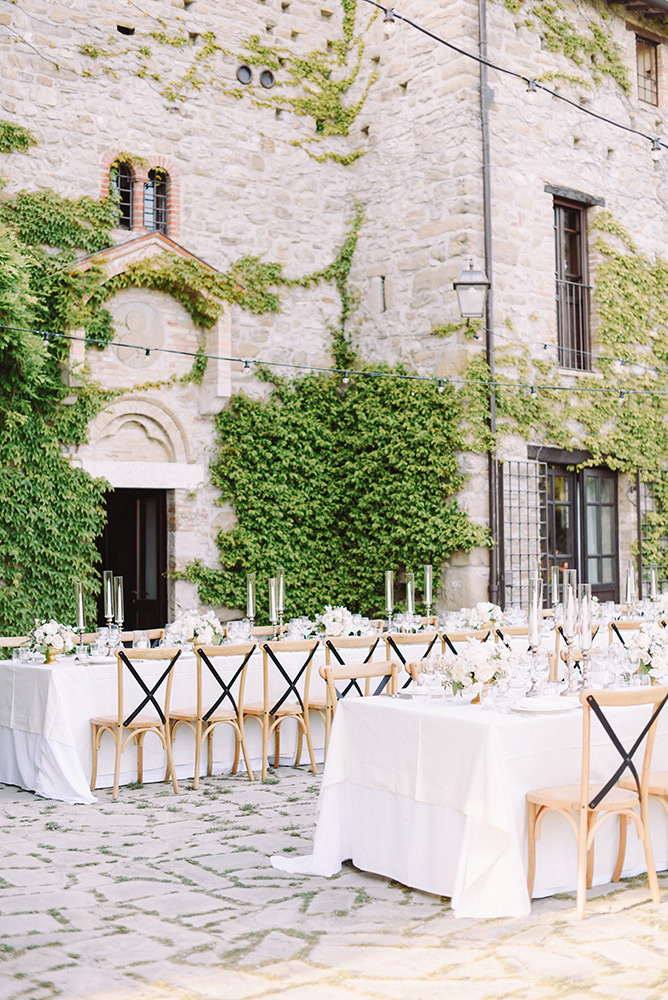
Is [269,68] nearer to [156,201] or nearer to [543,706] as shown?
[156,201]

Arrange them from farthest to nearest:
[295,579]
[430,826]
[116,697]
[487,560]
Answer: [295,579] → [487,560] → [116,697] → [430,826]

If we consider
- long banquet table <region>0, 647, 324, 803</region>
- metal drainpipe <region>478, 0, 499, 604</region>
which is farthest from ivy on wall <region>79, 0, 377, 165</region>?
long banquet table <region>0, 647, 324, 803</region>

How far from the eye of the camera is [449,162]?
11211 millimetres

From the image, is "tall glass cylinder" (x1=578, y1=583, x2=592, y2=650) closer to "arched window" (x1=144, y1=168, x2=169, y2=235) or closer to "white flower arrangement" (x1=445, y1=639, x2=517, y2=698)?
"white flower arrangement" (x1=445, y1=639, x2=517, y2=698)

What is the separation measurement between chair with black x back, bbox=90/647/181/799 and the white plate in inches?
109

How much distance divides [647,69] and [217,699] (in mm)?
9781

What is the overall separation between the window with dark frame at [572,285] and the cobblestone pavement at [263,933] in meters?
7.74

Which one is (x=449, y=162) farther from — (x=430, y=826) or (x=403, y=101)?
(x=430, y=826)

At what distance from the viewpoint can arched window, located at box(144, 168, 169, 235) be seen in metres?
11.1

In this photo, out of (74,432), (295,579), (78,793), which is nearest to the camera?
(78,793)

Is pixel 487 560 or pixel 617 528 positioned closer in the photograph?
pixel 487 560

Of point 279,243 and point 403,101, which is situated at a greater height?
point 403,101

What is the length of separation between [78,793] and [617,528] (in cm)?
761

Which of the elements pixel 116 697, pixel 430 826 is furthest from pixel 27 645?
pixel 430 826
